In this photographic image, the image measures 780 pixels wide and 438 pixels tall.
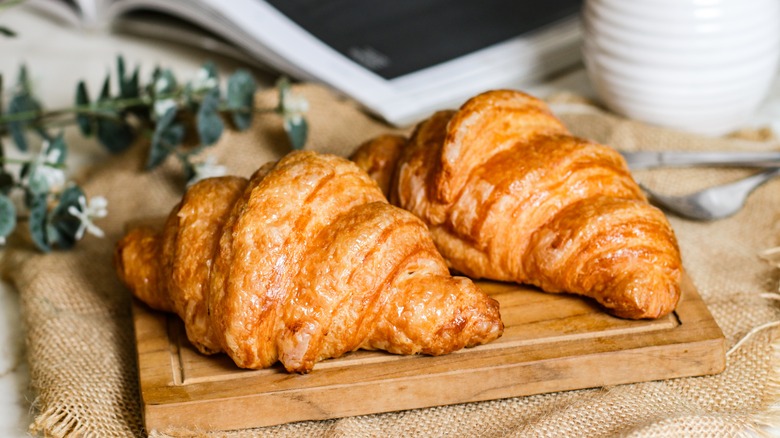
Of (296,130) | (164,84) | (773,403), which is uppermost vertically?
(164,84)

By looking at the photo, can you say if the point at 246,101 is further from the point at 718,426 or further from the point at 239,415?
the point at 718,426

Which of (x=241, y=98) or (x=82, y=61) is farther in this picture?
(x=82, y=61)

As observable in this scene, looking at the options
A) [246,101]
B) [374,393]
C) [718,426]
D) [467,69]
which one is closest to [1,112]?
[246,101]

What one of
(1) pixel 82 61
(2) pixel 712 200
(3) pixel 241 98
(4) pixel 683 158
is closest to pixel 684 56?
(4) pixel 683 158

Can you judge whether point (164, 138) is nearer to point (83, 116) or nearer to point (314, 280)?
point (83, 116)

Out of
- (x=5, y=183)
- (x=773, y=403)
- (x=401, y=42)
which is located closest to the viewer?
(x=773, y=403)

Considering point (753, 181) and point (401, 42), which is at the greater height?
point (401, 42)
